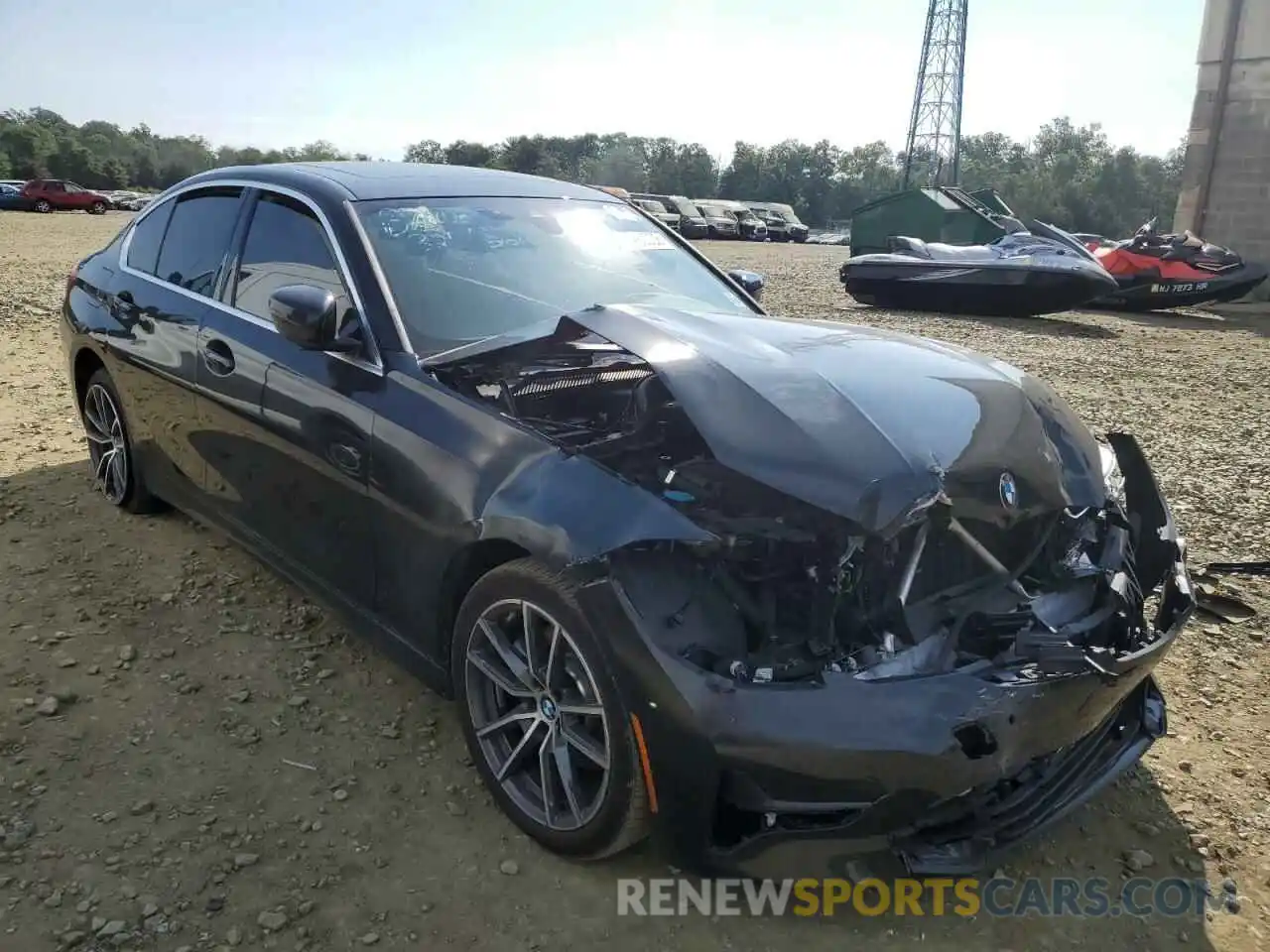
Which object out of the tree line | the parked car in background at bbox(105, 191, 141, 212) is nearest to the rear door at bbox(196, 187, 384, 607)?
the parked car in background at bbox(105, 191, 141, 212)

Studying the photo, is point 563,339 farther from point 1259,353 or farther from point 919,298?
point 919,298

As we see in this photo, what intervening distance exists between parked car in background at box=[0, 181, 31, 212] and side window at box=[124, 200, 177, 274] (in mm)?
41774

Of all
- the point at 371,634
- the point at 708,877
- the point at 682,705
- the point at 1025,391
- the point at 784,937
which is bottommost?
the point at 784,937

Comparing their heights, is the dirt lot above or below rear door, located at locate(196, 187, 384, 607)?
below

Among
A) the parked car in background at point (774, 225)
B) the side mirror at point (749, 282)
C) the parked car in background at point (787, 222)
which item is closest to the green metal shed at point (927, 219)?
the side mirror at point (749, 282)

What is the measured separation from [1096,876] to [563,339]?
2015 mm

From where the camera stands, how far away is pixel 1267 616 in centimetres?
384

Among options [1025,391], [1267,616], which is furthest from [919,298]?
[1025,391]

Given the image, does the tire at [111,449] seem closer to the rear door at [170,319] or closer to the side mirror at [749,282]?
the rear door at [170,319]

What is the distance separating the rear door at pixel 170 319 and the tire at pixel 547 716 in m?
1.77

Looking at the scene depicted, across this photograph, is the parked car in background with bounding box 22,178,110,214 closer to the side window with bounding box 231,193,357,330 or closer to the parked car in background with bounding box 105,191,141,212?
the parked car in background with bounding box 105,191,141,212

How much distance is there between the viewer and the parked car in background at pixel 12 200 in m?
38.9

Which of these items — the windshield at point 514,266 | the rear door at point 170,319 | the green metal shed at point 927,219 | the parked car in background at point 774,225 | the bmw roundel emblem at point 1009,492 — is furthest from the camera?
the parked car in background at point 774,225

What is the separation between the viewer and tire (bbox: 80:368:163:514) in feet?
14.4
